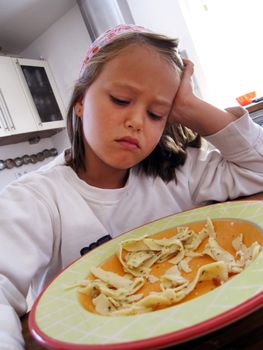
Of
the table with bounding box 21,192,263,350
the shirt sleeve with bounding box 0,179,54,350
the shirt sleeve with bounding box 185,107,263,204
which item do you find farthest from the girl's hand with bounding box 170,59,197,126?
the table with bounding box 21,192,263,350

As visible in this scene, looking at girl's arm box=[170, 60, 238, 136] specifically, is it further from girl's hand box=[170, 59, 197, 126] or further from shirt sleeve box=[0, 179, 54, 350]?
shirt sleeve box=[0, 179, 54, 350]

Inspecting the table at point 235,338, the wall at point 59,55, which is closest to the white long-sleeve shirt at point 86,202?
the table at point 235,338

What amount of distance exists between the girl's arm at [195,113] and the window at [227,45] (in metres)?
1.95

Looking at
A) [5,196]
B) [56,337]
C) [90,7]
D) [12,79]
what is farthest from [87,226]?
[12,79]

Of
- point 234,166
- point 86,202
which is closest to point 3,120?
point 86,202

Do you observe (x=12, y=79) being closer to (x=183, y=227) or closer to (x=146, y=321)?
(x=183, y=227)

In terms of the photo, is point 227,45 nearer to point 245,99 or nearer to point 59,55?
point 245,99

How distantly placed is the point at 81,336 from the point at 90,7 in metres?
2.87

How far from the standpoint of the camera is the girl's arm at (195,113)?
2.64 feet

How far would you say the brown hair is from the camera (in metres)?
0.72

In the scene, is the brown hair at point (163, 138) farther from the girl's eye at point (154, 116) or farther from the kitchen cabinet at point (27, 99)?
the kitchen cabinet at point (27, 99)

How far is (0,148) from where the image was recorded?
3.11 meters

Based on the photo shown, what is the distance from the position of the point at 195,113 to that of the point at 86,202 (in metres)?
0.38

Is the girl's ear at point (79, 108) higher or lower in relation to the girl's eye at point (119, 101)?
higher
